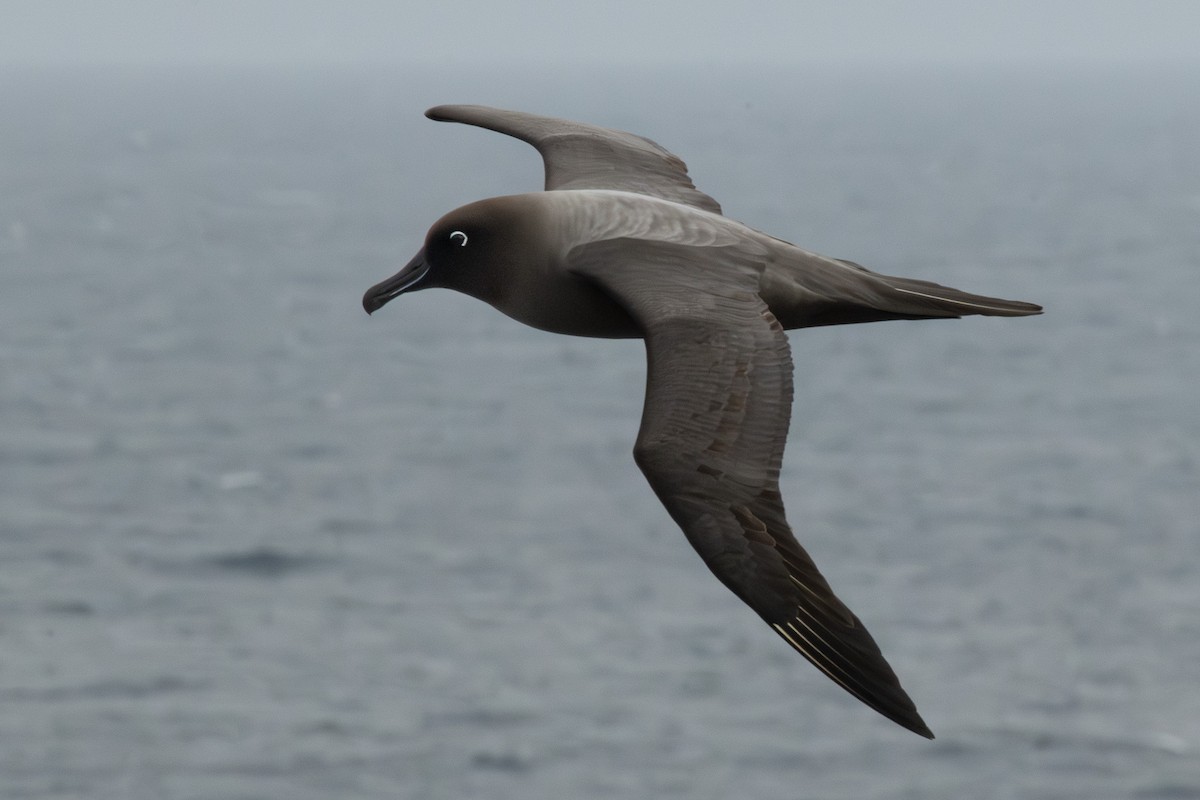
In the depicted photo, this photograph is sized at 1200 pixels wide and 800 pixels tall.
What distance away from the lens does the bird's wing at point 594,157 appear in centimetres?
1025

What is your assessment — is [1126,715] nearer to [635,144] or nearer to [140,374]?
[635,144]

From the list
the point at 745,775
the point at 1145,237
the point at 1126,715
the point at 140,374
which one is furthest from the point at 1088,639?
the point at 1145,237

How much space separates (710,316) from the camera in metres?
7.88

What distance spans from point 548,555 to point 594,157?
63711 millimetres

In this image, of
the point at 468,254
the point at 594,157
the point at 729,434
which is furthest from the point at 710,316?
the point at 594,157

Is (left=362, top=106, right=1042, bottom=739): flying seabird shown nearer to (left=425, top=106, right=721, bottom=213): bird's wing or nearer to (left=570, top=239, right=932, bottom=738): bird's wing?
(left=570, top=239, right=932, bottom=738): bird's wing

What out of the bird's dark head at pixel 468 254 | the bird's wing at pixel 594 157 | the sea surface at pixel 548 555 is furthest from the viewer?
the sea surface at pixel 548 555

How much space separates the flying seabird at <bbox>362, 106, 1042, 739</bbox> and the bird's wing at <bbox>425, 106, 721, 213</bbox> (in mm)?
1173

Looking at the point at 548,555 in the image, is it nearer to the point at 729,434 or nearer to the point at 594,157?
the point at 594,157

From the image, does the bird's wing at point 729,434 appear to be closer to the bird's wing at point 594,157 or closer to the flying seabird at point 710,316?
the flying seabird at point 710,316

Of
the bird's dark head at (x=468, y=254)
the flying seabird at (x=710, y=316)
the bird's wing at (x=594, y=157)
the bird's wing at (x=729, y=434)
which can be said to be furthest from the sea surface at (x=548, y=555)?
the bird's wing at (x=729, y=434)

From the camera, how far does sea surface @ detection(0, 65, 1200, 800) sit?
197ft

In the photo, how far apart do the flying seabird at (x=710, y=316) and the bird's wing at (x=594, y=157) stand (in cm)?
117

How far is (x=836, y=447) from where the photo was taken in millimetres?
83312
